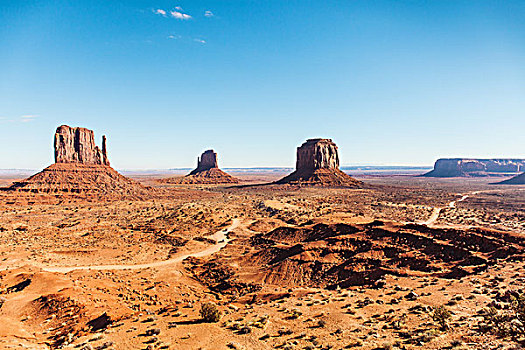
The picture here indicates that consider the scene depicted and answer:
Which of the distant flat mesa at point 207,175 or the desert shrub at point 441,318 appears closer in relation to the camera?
the desert shrub at point 441,318

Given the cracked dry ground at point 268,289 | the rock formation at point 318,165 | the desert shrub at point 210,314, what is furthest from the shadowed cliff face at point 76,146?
the desert shrub at point 210,314

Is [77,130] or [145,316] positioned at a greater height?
[77,130]

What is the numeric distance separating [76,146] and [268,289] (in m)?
94.9

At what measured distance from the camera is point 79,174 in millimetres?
88250

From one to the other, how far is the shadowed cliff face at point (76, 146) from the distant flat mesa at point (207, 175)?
6347 centimetres

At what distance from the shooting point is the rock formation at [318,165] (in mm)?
125750

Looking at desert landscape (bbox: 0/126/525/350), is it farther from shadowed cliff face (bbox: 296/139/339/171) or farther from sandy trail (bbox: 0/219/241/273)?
shadowed cliff face (bbox: 296/139/339/171)

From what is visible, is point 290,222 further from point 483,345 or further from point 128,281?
point 483,345

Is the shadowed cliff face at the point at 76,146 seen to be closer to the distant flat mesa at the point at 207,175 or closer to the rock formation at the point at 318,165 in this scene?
the distant flat mesa at the point at 207,175

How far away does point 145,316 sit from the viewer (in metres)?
15.7

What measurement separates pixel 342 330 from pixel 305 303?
4.31 m

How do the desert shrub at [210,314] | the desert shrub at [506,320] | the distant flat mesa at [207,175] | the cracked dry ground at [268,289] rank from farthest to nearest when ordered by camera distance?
the distant flat mesa at [207,175], the desert shrub at [210,314], the cracked dry ground at [268,289], the desert shrub at [506,320]

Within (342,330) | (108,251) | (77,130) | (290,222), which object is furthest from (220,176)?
(342,330)

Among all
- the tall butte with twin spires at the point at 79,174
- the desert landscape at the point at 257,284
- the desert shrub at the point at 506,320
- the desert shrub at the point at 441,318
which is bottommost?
the desert landscape at the point at 257,284
